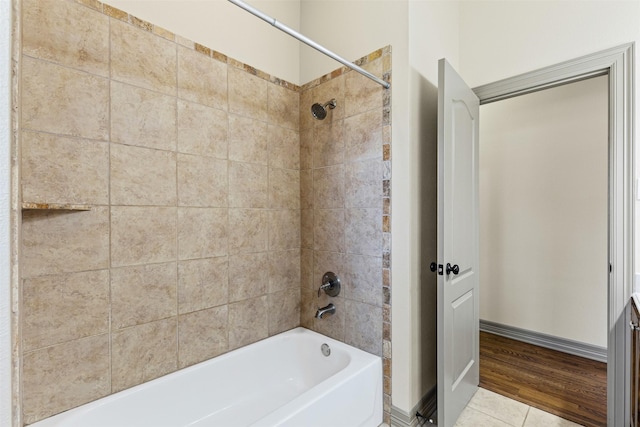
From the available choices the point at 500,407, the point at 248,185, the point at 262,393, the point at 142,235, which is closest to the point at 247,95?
the point at 248,185

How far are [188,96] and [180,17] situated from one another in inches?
16.1

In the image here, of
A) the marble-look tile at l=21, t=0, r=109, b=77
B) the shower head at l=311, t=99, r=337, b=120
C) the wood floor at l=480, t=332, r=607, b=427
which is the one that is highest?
the marble-look tile at l=21, t=0, r=109, b=77

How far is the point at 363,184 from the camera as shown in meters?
1.84

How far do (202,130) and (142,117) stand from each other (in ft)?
0.98

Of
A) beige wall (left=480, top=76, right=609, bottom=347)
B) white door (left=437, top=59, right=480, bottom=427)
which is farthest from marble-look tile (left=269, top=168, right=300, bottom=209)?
beige wall (left=480, top=76, right=609, bottom=347)

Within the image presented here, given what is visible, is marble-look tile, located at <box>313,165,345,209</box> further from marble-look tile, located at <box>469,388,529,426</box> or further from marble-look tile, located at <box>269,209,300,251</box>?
marble-look tile, located at <box>469,388,529,426</box>

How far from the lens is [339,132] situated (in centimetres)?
196

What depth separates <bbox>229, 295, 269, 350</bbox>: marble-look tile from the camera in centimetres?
185

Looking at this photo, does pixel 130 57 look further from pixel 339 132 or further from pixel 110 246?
pixel 339 132

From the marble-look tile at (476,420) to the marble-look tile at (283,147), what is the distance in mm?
1914

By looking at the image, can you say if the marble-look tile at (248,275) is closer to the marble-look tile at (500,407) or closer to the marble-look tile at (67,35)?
the marble-look tile at (67,35)

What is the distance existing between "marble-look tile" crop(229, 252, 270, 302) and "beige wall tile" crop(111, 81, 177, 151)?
0.76m

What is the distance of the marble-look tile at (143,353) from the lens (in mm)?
1420

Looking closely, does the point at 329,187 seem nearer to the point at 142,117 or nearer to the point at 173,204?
the point at 173,204
